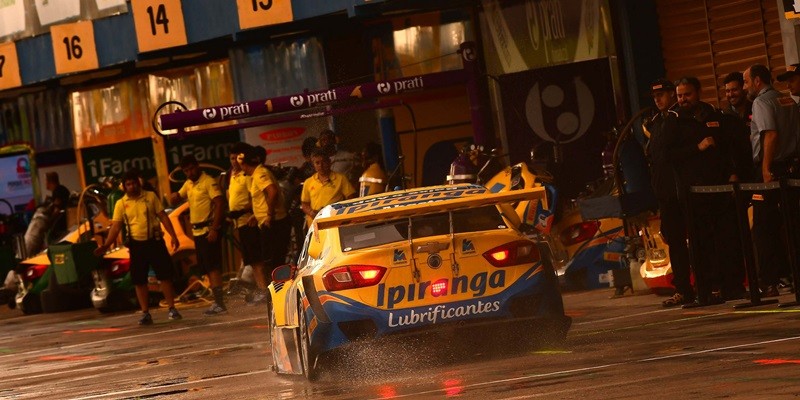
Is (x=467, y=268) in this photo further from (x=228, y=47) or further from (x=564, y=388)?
(x=228, y=47)

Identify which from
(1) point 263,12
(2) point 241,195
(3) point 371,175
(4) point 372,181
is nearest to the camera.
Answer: (4) point 372,181

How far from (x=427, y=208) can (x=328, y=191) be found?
783cm

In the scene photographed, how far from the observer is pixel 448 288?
12.1m

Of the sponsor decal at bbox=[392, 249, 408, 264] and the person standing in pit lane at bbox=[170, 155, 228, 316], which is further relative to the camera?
the person standing in pit lane at bbox=[170, 155, 228, 316]

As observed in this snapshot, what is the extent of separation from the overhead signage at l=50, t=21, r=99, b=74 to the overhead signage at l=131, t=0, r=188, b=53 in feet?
6.65

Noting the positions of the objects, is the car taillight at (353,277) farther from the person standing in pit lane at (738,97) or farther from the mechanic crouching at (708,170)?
the person standing in pit lane at (738,97)

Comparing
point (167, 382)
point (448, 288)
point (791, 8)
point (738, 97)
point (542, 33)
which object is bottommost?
point (167, 382)

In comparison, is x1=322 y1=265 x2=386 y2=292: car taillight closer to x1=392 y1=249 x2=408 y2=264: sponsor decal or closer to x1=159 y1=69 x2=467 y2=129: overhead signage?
x1=392 y1=249 x2=408 y2=264: sponsor decal

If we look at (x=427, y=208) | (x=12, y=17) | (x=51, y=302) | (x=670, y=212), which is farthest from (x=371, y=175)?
(x=12, y=17)

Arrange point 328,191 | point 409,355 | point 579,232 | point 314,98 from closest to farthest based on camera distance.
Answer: point 409,355 < point 579,232 < point 328,191 < point 314,98

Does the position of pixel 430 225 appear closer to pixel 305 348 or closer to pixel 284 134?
pixel 305 348

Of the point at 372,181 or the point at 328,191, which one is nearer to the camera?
the point at 328,191

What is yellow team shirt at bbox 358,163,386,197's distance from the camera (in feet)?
70.2

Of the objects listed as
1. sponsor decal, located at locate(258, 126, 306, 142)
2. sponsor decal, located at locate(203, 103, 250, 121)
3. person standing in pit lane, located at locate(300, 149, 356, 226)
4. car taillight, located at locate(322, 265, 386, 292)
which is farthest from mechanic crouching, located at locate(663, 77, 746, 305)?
sponsor decal, located at locate(258, 126, 306, 142)
